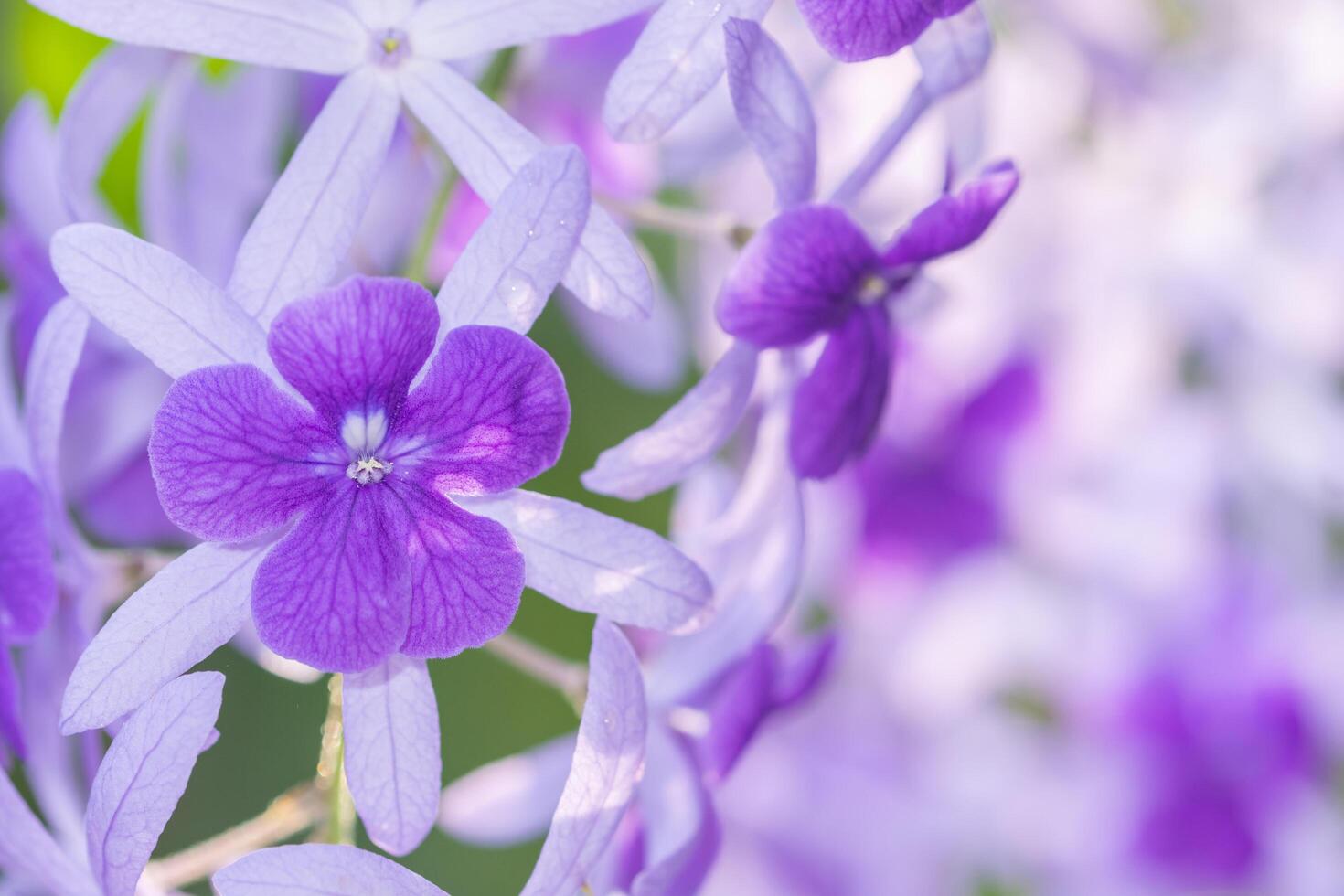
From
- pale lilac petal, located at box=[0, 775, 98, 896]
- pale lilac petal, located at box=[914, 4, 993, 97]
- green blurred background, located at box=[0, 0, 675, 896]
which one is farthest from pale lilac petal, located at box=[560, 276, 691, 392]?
pale lilac petal, located at box=[0, 775, 98, 896]

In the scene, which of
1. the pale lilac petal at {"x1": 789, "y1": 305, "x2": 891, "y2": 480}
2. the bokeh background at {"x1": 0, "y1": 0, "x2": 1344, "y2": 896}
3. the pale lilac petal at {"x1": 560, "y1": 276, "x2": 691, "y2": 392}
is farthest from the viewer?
the bokeh background at {"x1": 0, "y1": 0, "x2": 1344, "y2": 896}

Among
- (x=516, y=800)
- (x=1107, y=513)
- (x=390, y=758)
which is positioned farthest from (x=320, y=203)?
(x=1107, y=513)

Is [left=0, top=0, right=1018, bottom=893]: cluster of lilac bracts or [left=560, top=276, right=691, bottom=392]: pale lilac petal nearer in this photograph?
[left=0, top=0, right=1018, bottom=893]: cluster of lilac bracts

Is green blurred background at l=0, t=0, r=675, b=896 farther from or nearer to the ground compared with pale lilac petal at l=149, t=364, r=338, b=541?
nearer to the ground

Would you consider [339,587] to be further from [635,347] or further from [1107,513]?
[1107,513]

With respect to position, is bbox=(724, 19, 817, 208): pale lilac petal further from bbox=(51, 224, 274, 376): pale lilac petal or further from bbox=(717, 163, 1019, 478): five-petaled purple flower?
bbox=(51, 224, 274, 376): pale lilac petal
